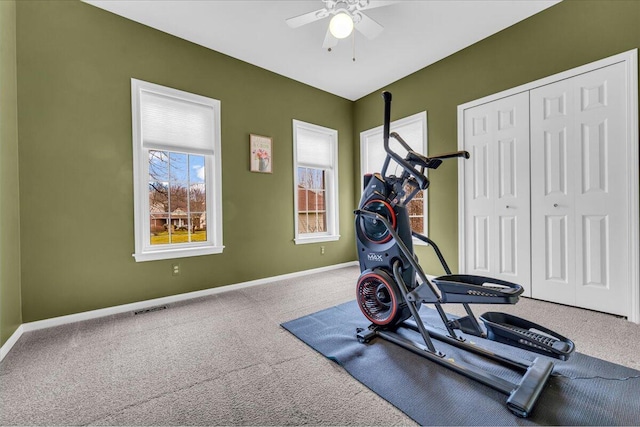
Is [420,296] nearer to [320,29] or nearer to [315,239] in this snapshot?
[315,239]

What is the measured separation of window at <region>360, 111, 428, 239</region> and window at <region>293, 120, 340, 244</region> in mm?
536

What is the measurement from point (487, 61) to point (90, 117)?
14.1ft

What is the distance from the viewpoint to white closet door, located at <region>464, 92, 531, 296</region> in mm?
2955

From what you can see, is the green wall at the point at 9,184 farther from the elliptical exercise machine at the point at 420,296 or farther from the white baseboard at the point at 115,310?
the elliptical exercise machine at the point at 420,296

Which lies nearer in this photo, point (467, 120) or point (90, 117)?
point (90, 117)

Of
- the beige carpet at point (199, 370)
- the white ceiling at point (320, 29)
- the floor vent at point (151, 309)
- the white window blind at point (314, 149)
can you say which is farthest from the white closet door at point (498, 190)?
the floor vent at point (151, 309)

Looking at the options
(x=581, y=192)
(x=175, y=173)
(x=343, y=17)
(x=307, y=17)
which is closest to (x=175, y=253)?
(x=175, y=173)

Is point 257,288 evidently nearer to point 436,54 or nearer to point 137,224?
point 137,224

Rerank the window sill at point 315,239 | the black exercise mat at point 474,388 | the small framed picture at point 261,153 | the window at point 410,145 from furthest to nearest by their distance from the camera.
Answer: the window sill at point 315,239
the window at point 410,145
the small framed picture at point 261,153
the black exercise mat at point 474,388

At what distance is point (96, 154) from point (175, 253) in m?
1.23

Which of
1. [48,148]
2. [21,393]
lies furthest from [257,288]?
[48,148]

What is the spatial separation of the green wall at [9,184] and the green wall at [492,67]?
13.6ft

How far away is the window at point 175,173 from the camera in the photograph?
2.88 m

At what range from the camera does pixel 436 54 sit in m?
3.50
